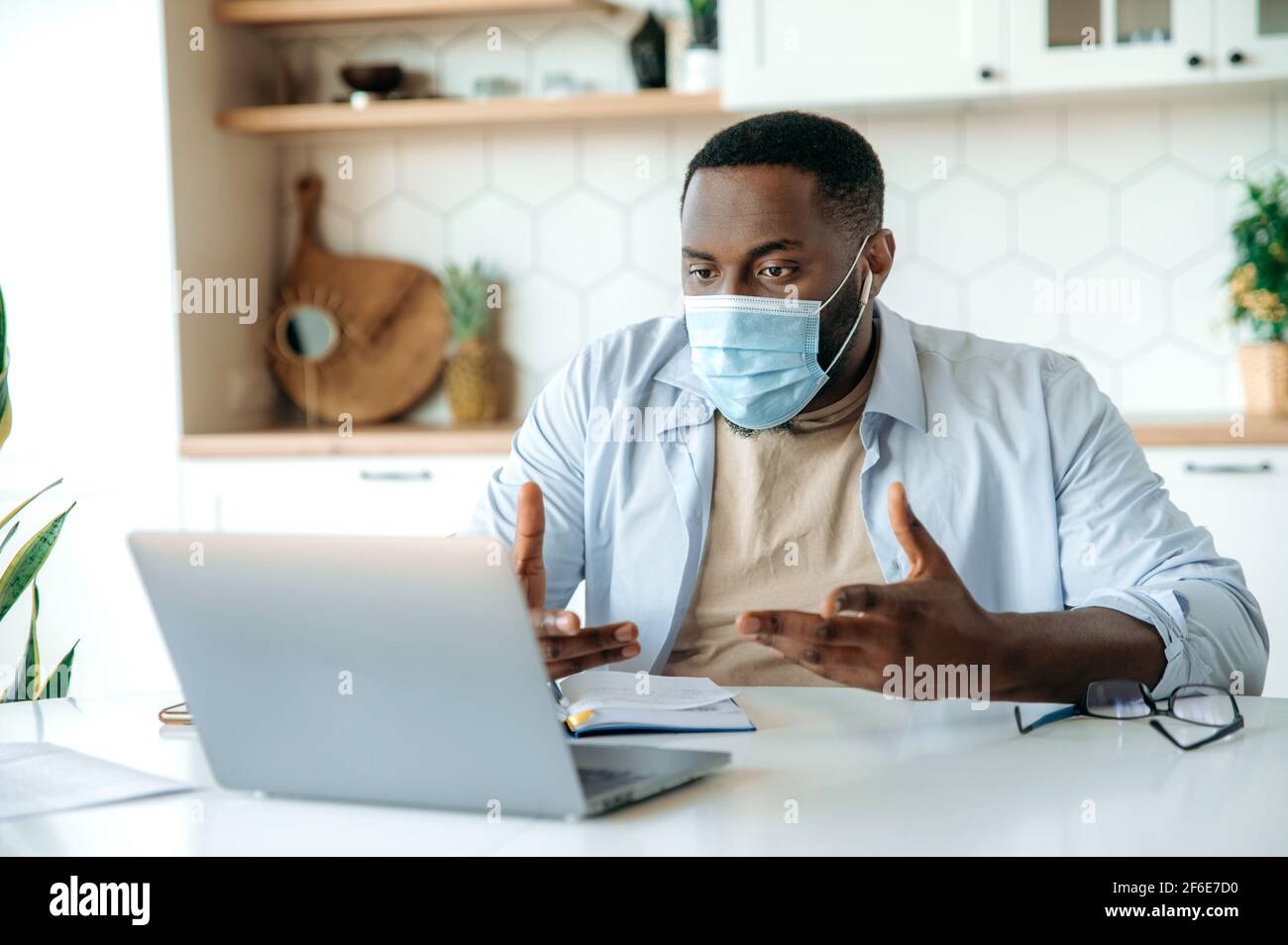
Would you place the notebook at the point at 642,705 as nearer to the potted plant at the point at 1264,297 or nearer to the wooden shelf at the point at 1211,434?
the wooden shelf at the point at 1211,434

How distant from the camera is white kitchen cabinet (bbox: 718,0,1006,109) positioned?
289 centimetres

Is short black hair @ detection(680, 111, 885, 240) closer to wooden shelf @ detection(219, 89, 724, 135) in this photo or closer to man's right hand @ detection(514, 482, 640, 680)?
man's right hand @ detection(514, 482, 640, 680)

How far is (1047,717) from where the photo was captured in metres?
1.20

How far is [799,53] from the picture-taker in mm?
2969

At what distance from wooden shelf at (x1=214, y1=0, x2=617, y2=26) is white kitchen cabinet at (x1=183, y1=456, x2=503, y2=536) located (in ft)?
3.46

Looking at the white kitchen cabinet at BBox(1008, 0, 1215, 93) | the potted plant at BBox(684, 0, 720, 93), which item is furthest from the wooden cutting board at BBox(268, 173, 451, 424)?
the white kitchen cabinet at BBox(1008, 0, 1215, 93)

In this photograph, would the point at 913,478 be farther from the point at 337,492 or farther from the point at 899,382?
the point at 337,492

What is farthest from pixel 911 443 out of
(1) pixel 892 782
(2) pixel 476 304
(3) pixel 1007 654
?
(2) pixel 476 304

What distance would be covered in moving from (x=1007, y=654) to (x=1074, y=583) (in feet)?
1.34

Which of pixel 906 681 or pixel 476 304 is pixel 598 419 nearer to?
pixel 906 681

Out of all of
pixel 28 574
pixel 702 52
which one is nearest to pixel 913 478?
pixel 28 574

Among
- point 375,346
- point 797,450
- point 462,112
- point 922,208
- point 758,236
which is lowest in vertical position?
point 797,450

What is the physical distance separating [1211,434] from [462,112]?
1.78 m

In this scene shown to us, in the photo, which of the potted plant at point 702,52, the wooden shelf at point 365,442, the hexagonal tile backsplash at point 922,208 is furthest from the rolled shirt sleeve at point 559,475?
the hexagonal tile backsplash at point 922,208
